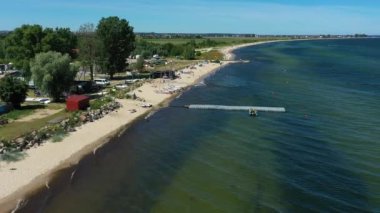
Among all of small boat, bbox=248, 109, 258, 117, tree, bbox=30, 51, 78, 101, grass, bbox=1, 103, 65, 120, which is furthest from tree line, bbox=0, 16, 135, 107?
small boat, bbox=248, 109, 258, 117

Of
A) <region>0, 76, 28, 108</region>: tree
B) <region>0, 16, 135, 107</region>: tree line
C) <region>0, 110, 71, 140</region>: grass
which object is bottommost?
<region>0, 110, 71, 140</region>: grass

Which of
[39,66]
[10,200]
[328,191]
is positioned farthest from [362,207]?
[39,66]

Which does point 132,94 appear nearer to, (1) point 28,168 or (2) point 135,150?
(2) point 135,150

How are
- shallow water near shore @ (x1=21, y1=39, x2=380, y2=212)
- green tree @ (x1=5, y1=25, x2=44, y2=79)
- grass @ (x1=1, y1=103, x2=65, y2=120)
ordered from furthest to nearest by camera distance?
green tree @ (x1=5, y1=25, x2=44, y2=79), grass @ (x1=1, y1=103, x2=65, y2=120), shallow water near shore @ (x1=21, y1=39, x2=380, y2=212)

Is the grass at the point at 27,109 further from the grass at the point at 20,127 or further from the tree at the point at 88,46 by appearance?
the tree at the point at 88,46

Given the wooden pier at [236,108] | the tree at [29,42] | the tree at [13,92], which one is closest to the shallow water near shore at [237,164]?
the wooden pier at [236,108]

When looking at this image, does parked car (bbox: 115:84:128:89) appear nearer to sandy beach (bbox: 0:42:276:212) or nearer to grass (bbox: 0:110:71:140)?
sandy beach (bbox: 0:42:276:212)

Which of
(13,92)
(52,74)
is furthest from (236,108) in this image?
(13,92)
